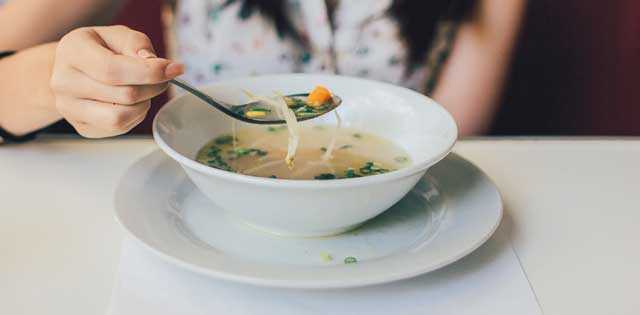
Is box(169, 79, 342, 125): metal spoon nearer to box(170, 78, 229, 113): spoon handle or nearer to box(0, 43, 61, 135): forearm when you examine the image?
box(170, 78, 229, 113): spoon handle

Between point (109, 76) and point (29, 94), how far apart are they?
1.19 ft

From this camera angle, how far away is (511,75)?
1806 millimetres

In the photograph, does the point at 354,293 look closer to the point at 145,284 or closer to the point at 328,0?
the point at 145,284

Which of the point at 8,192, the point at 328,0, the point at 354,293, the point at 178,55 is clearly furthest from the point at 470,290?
the point at 178,55

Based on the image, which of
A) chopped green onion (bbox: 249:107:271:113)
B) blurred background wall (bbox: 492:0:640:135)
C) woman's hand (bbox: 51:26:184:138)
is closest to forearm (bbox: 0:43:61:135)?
woman's hand (bbox: 51:26:184:138)

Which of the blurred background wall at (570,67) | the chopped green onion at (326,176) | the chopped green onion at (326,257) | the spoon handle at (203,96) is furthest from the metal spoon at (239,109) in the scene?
the blurred background wall at (570,67)

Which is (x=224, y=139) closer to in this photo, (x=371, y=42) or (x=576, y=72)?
(x=371, y=42)

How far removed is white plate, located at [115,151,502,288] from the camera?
0.64 m

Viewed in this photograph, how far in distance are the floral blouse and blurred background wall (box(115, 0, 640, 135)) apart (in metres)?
0.20

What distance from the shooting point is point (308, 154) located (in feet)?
3.01

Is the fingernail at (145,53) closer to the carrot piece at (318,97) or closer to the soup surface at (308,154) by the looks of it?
the soup surface at (308,154)

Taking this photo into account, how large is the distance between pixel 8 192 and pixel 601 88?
5.06 ft

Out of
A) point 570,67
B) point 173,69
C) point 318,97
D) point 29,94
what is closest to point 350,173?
point 318,97

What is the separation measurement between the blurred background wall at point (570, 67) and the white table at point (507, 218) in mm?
749
